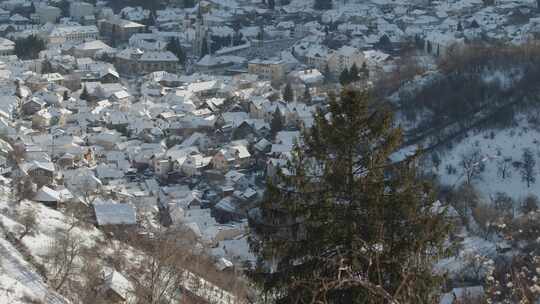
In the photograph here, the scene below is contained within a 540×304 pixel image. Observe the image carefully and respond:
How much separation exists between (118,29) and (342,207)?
3275 centimetres

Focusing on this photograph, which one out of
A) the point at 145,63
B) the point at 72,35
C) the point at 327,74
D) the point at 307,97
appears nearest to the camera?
the point at 307,97

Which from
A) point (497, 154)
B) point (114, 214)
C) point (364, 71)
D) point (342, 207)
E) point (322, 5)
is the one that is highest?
point (342, 207)

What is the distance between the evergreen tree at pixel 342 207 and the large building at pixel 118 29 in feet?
103

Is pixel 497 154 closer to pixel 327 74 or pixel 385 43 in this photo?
pixel 327 74

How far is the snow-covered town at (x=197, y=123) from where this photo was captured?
10695mm

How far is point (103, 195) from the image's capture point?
15.4 m

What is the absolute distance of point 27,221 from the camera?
37.6 feet

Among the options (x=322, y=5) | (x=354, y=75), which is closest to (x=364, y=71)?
(x=354, y=75)

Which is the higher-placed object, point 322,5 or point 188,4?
point 322,5

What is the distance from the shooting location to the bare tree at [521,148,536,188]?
17.5 metres

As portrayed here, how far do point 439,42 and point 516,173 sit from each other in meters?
13.2

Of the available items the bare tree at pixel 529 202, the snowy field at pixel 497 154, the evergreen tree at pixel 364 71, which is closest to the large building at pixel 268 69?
the evergreen tree at pixel 364 71

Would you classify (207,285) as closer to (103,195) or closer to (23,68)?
(103,195)

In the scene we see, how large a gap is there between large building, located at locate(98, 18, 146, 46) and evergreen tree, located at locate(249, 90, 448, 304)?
31366 millimetres
